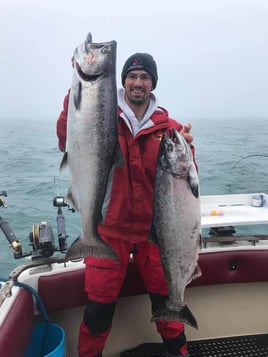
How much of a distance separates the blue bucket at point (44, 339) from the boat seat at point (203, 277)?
16 cm

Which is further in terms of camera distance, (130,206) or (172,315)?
(130,206)

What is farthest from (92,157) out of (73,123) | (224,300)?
(224,300)

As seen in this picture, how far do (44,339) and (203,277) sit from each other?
149 centimetres

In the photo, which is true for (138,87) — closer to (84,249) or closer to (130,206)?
(130,206)

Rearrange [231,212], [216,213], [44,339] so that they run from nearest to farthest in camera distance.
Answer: [44,339]
[216,213]
[231,212]

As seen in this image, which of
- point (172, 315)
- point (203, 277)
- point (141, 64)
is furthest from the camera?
point (203, 277)

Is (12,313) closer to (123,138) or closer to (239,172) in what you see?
(123,138)

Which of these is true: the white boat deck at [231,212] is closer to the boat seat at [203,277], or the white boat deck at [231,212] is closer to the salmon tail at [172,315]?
the boat seat at [203,277]

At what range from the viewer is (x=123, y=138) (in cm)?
305

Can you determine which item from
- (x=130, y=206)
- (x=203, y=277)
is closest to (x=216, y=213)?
(x=203, y=277)

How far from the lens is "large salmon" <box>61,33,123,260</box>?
2262mm

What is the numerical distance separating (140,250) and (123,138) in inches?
35.8

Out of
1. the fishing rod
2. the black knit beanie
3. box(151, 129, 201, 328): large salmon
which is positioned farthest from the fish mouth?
the fishing rod

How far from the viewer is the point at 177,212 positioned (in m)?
2.64
